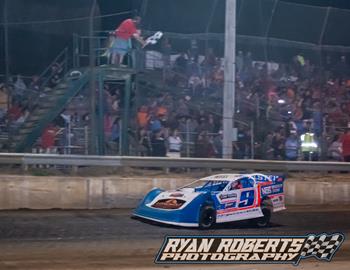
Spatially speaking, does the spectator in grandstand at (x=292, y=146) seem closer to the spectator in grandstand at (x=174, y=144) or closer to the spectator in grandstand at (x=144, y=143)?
the spectator in grandstand at (x=174, y=144)

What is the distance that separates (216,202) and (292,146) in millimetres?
5618

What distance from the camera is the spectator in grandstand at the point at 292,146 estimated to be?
16.3 meters

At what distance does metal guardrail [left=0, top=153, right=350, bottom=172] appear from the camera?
1406 centimetres

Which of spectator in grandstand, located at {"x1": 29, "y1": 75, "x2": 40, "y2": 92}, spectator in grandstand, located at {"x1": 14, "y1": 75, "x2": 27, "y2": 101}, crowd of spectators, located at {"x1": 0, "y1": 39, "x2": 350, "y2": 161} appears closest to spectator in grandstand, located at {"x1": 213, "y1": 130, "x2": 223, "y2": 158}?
crowd of spectators, located at {"x1": 0, "y1": 39, "x2": 350, "y2": 161}

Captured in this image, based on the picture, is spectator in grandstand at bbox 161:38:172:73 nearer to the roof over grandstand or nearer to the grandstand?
the grandstand

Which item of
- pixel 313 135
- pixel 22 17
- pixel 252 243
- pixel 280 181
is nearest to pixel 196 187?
pixel 280 181

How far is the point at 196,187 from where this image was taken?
1166 centimetres

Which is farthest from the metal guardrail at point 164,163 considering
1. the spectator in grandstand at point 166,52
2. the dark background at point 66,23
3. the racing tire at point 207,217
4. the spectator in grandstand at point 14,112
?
the racing tire at point 207,217

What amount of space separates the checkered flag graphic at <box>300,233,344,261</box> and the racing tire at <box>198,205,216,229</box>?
2.47 m

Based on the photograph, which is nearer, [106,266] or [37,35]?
[106,266]

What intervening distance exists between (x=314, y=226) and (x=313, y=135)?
4.90 metres

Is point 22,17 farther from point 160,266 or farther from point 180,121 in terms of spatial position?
point 160,266

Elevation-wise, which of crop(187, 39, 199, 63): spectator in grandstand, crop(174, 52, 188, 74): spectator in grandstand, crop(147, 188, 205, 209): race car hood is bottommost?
crop(147, 188, 205, 209): race car hood

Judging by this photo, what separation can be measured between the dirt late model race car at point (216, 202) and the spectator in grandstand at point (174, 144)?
3.44 metres
